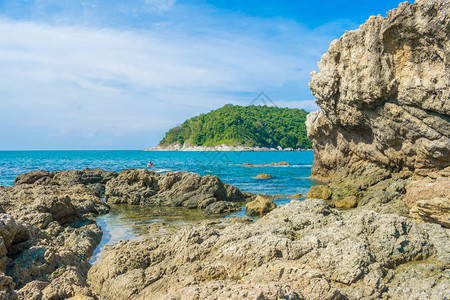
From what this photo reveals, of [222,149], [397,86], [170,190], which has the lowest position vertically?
[170,190]

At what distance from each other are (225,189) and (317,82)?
9.31 meters

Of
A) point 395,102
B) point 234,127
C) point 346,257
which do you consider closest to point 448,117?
point 395,102

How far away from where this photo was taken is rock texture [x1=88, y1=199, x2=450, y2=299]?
13.5ft

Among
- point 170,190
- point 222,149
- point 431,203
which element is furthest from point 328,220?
point 222,149

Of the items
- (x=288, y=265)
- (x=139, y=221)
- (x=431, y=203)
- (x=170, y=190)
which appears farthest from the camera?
(x=170, y=190)

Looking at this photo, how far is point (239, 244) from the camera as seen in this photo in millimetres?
5000

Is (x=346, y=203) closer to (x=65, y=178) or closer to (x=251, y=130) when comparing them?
(x=65, y=178)

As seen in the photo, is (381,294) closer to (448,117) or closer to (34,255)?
(34,255)

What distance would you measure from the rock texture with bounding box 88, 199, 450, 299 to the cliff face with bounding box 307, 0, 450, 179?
393 inches

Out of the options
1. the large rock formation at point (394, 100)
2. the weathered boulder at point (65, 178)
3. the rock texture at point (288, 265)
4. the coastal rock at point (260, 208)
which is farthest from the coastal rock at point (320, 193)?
the weathered boulder at point (65, 178)

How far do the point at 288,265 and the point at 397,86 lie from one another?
46.1ft

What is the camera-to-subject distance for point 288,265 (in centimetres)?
438

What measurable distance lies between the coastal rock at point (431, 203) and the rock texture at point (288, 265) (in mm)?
3424

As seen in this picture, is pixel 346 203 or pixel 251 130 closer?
pixel 346 203
